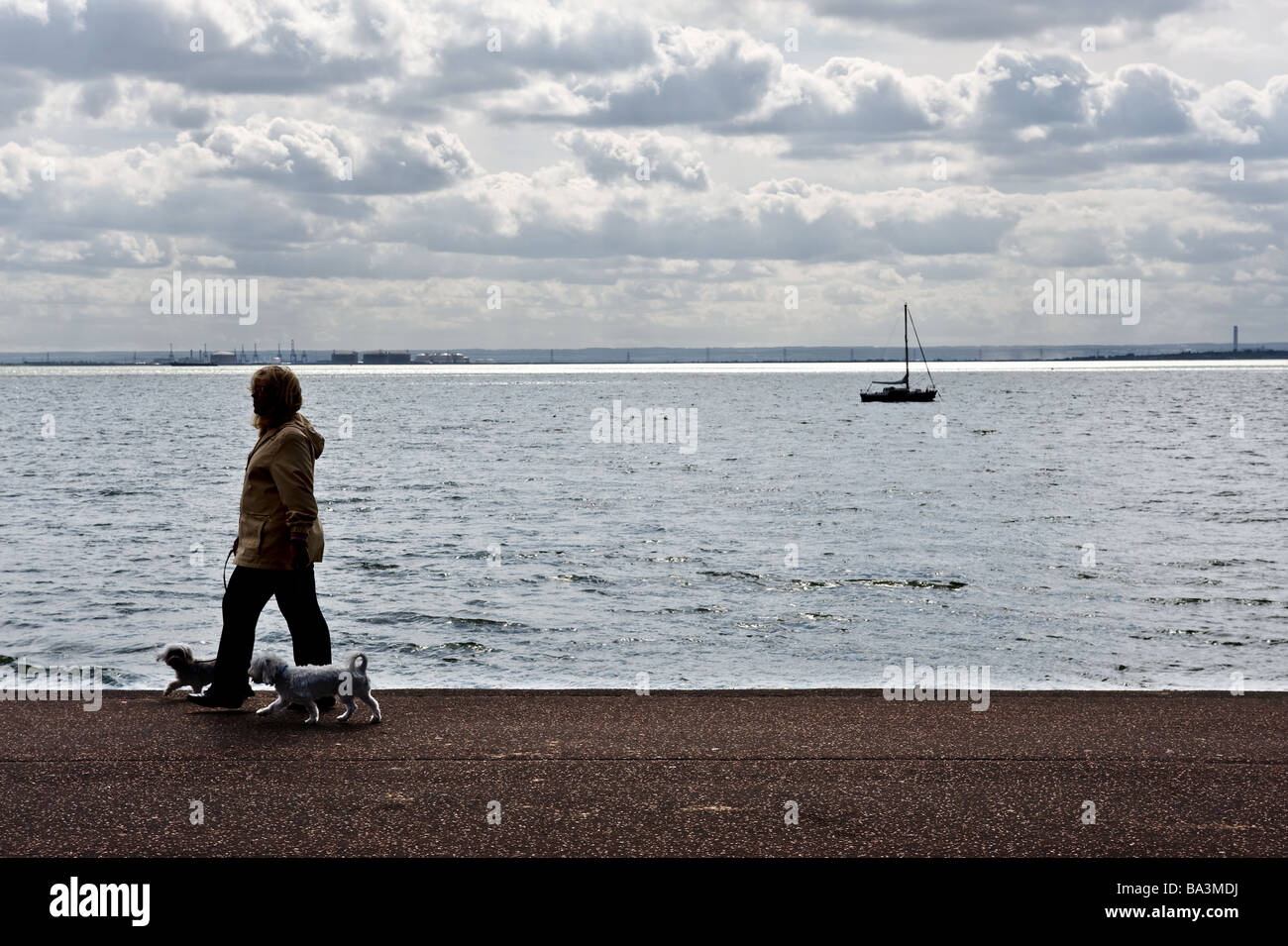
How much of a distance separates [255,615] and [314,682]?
0.64 m

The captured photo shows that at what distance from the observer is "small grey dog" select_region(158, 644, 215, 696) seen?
789cm

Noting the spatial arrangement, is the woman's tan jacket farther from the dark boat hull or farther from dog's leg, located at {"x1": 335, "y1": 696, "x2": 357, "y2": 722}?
the dark boat hull

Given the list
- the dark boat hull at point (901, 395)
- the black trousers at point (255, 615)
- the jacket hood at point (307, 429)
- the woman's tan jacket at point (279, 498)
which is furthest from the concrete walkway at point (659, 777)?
the dark boat hull at point (901, 395)

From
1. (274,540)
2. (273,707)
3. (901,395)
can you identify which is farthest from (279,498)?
(901,395)

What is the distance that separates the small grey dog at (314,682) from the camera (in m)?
7.31

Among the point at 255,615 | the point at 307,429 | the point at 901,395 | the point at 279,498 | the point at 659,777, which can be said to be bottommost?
the point at 659,777

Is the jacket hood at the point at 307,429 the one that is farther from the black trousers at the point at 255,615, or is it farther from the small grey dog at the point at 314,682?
the small grey dog at the point at 314,682

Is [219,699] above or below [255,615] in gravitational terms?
below

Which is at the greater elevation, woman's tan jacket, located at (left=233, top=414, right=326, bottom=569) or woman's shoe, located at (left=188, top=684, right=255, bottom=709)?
woman's tan jacket, located at (left=233, top=414, right=326, bottom=569)

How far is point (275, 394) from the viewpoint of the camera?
24.2ft

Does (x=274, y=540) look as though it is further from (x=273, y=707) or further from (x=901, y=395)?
(x=901, y=395)

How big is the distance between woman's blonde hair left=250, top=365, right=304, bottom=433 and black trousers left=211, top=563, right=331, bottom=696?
86 cm

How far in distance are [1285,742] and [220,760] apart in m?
5.46

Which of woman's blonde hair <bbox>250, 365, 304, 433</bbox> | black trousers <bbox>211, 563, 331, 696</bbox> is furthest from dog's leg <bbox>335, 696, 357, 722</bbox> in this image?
woman's blonde hair <bbox>250, 365, 304, 433</bbox>
